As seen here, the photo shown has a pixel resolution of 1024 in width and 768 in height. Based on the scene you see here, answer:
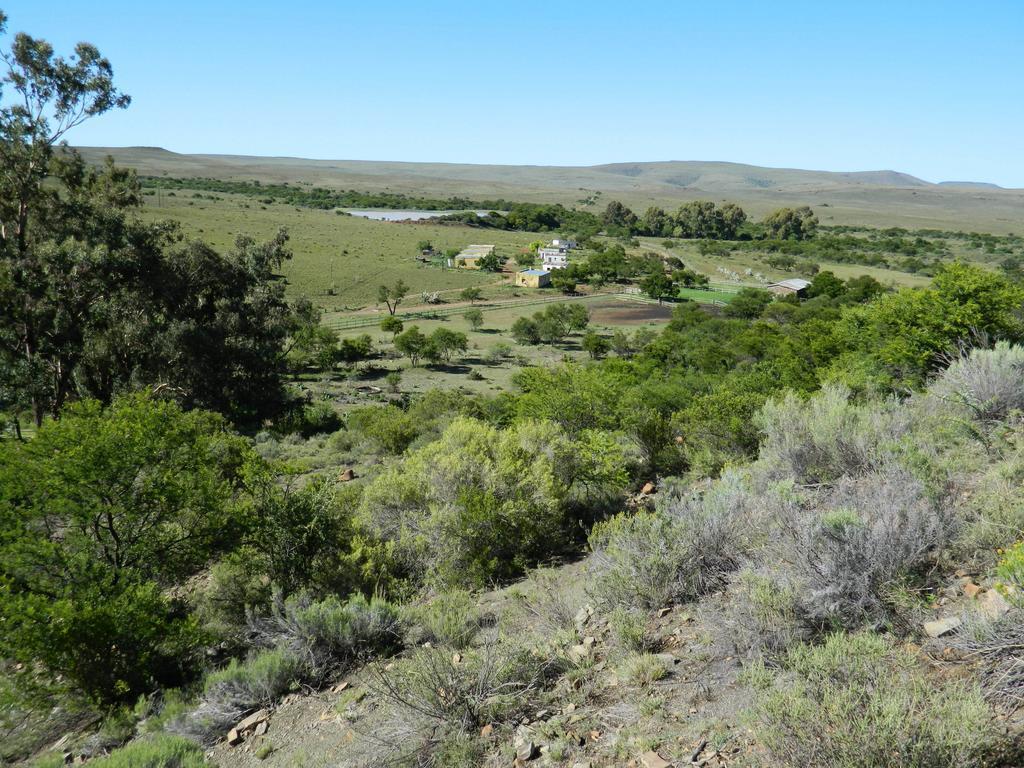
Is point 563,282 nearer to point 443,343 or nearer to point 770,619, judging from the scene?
point 443,343

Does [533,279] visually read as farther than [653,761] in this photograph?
Yes

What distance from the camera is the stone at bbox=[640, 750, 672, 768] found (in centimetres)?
458

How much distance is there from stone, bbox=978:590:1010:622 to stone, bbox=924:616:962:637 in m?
0.20

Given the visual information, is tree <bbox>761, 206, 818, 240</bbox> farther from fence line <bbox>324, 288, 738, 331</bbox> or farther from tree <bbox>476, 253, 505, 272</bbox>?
tree <bbox>476, 253, 505, 272</bbox>

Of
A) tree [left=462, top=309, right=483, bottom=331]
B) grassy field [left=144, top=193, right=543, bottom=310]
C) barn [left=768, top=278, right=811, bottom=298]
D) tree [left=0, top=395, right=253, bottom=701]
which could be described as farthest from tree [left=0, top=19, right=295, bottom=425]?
barn [left=768, top=278, right=811, bottom=298]

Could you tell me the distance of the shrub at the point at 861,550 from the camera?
17.9 ft

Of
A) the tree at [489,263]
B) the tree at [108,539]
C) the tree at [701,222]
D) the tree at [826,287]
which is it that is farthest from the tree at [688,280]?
the tree at [108,539]

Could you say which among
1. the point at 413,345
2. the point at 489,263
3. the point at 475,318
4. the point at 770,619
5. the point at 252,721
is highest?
the point at 489,263

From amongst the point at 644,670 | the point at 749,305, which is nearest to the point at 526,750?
the point at 644,670

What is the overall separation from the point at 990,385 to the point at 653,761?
870 cm

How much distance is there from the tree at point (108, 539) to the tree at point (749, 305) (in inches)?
2165

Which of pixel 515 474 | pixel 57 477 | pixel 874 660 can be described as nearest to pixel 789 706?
pixel 874 660

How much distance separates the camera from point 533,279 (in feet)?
276

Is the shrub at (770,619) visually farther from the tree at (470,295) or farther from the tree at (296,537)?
the tree at (470,295)
